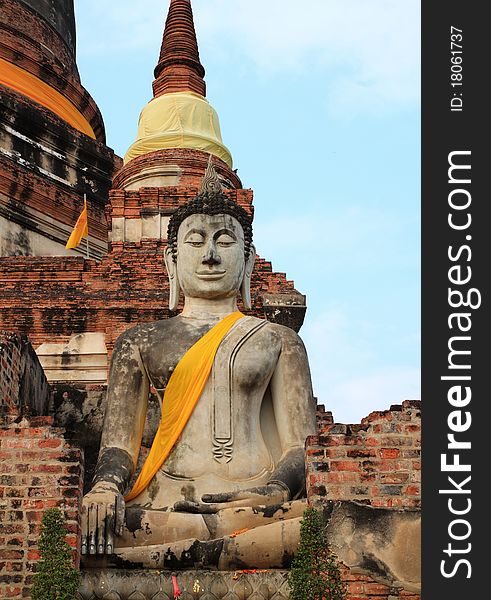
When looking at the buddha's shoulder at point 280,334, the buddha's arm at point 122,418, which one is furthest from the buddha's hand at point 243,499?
the buddha's shoulder at point 280,334

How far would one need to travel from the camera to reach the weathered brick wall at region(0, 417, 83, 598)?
7387 millimetres

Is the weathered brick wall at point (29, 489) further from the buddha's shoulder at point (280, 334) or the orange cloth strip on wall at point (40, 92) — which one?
the orange cloth strip on wall at point (40, 92)

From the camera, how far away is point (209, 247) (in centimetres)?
930

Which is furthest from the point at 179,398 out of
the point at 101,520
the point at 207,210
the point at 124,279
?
the point at 124,279

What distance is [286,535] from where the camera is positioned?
761 cm

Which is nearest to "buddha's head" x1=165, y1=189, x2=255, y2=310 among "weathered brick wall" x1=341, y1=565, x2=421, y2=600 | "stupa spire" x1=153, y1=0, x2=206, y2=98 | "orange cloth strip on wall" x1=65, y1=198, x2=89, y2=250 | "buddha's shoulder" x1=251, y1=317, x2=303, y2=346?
"buddha's shoulder" x1=251, y1=317, x2=303, y2=346

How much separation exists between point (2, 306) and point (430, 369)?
26.5 ft

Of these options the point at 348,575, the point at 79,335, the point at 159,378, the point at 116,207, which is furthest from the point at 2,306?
the point at 348,575

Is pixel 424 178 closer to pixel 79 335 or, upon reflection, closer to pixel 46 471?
pixel 46 471

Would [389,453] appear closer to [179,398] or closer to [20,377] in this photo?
[179,398]

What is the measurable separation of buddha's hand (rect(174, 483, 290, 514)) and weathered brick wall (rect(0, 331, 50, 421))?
1872 mm

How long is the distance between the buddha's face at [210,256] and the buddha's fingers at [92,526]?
2.09 m

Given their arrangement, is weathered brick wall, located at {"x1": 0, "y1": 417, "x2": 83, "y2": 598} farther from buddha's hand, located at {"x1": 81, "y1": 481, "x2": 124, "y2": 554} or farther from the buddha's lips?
the buddha's lips

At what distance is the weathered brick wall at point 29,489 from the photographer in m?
7.39
